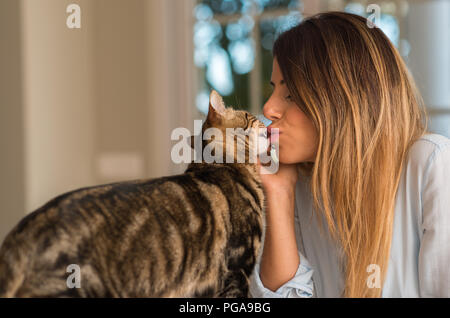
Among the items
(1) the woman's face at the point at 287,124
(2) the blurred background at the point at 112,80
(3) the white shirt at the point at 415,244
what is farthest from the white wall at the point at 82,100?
(3) the white shirt at the point at 415,244

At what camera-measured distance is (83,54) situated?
0.72 meters

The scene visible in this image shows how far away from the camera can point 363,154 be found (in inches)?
28.7

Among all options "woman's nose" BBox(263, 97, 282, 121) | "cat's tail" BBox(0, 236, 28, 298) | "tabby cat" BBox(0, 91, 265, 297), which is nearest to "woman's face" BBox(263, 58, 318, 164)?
"woman's nose" BBox(263, 97, 282, 121)

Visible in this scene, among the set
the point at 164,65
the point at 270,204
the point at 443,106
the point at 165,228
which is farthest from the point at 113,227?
the point at 443,106

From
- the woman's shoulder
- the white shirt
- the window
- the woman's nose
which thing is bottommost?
the white shirt

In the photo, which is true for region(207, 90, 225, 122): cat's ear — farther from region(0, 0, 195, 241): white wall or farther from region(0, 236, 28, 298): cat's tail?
region(0, 236, 28, 298): cat's tail

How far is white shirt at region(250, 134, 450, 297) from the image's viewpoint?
687 millimetres

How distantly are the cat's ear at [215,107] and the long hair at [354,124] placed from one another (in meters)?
0.12

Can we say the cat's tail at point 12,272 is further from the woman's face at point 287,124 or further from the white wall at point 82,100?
the woman's face at point 287,124

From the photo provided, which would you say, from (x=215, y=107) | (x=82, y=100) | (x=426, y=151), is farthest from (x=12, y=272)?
(x=426, y=151)

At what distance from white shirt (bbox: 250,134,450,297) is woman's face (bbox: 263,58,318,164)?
172mm

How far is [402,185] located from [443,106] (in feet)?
1.78

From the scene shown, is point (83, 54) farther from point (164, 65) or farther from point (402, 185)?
point (402, 185)

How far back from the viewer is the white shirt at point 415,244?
0.69 meters
